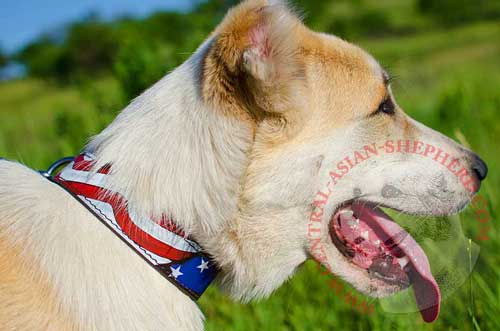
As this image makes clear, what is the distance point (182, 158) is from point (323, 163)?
62 cm

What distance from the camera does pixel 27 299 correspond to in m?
1.91

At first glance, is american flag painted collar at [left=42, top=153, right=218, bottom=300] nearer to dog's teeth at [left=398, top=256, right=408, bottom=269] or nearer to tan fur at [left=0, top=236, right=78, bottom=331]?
tan fur at [left=0, top=236, right=78, bottom=331]

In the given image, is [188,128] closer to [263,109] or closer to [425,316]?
[263,109]

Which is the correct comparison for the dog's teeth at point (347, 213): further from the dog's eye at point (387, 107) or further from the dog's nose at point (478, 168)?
the dog's nose at point (478, 168)

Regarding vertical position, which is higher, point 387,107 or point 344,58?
point 344,58

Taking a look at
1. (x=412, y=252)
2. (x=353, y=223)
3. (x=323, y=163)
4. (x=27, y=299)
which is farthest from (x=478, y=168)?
(x=27, y=299)

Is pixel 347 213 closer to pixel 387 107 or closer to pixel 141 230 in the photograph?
pixel 387 107

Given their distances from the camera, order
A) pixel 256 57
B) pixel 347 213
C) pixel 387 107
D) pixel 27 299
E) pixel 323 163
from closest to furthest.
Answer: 1. pixel 27 299
2. pixel 256 57
3. pixel 323 163
4. pixel 347 213
5. pixel 387 107

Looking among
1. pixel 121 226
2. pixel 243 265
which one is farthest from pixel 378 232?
pixel 121 226

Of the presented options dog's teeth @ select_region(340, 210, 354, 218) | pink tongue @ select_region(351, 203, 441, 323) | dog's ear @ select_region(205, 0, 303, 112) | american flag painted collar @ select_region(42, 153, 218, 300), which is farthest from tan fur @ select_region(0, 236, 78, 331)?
pink tongue @ select_region(351, 203, 441, 323)

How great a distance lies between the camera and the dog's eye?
263cm

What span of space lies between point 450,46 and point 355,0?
16158mm

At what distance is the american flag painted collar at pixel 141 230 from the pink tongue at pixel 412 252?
835mm

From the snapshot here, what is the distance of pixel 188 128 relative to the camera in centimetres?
214
